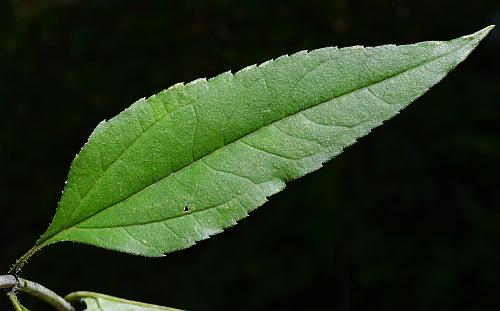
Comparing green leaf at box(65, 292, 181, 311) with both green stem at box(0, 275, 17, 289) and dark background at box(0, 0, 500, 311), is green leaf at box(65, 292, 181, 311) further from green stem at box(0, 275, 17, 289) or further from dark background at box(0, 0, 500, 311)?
dark background at box(0, 0, 500, 311)

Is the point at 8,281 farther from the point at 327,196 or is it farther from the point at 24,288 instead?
the point at 327,196

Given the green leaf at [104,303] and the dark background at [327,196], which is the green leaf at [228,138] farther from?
the dark background at [327,196]

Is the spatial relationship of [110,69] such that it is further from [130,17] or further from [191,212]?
[191,212]

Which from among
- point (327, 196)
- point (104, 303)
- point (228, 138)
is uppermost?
point (327, 196)

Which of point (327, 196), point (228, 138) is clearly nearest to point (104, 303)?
point (228, 138)

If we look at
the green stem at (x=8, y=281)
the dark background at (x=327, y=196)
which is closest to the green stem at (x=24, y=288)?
the green stem at (x=8, y=281)

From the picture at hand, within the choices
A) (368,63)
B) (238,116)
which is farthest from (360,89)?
(238,116)
